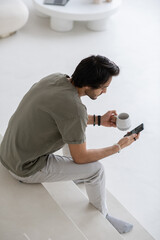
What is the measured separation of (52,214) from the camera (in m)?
2.65

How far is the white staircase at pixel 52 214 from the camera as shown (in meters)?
2.53

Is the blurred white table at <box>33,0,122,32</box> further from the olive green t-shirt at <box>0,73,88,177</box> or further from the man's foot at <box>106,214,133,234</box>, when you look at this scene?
the man's foot at <box>106,214,133,234</box>

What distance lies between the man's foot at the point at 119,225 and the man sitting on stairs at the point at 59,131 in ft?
0.45

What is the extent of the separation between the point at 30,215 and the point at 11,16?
264 cm

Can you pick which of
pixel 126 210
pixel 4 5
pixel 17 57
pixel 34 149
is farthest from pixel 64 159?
pixel 4 5

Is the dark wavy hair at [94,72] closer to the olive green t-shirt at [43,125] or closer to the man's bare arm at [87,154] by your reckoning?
the olive green t-shirt at [43,125]

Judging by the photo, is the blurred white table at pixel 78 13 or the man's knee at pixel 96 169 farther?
the blurred white table at pixel 78 13

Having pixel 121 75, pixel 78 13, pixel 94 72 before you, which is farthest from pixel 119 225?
pixel 78 13

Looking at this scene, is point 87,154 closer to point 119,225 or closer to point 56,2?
point 119,225

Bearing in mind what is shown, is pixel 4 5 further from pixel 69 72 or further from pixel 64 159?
pixel 64 159

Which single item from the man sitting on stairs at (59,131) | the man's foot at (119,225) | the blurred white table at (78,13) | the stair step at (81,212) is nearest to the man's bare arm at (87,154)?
the man sitting on stairs at (59,131)

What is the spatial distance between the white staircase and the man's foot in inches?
1.3

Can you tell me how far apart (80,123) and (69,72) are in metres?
Answer: 2.03

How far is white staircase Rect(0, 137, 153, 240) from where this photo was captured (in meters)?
2.53
